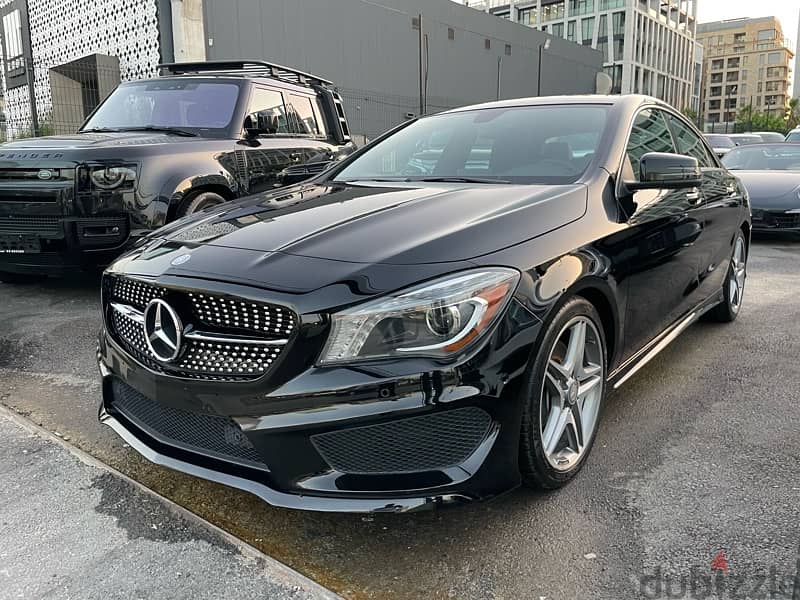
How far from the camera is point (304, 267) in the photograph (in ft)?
6.66

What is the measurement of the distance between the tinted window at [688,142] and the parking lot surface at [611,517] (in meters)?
1.29

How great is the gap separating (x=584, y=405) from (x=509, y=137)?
4.65ft

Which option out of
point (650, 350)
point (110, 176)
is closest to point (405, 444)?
point (650, 350)

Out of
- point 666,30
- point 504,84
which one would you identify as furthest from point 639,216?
point 666,30

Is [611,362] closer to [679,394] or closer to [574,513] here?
[574,513]

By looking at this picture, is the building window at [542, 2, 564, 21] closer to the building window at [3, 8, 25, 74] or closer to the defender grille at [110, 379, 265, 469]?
the building window at [3, 8, 25, 74]

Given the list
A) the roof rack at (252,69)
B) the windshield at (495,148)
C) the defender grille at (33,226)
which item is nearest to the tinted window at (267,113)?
the roof rack at (252,69)

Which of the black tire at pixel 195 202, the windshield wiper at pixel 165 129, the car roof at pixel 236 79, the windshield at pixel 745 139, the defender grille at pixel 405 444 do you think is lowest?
the defender grille at pixel 405 444

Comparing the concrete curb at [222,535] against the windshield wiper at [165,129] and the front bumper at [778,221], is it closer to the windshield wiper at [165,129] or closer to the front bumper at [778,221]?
A: the windshield wiper at [165,129]

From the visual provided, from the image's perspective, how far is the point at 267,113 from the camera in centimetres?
579

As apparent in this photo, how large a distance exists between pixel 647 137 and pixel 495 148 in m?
0.77

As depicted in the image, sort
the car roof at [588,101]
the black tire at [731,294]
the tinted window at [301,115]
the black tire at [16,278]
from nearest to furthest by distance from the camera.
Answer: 1. the car roof at [588,101]
2. the black tire at [731,294]
3. the black tire at [16,278]
4. the tinted window at [301,115]

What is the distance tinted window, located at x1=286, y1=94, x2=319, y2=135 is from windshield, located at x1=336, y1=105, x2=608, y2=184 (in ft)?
8.66

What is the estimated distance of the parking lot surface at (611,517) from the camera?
1.94m
